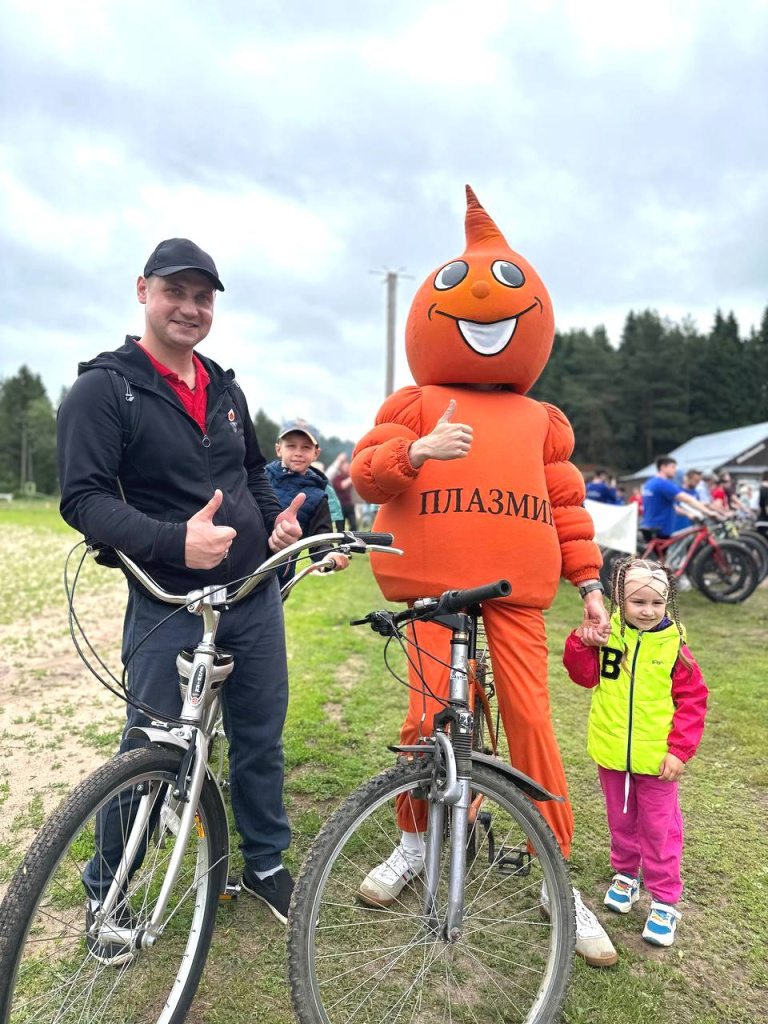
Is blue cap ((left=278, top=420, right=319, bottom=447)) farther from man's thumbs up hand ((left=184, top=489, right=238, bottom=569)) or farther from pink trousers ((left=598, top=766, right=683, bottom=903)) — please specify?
pink trousers ((left=598, top=766, right=683, bottom=903))

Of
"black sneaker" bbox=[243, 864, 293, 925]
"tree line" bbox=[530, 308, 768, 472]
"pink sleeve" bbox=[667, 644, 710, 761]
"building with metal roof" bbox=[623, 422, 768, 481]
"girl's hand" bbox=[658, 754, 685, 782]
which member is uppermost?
"tree line" bbox=[530, 308, 768, 472]

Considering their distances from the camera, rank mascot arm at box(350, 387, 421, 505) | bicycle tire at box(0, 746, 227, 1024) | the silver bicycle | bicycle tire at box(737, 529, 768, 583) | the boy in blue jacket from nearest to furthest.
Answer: bicycle tire at box(0, 746, 227, 1024) < the silver bicycle < mascot arm at box(350, 387, 421, 505) < the boy in blue jacket < bicycle tire at box(737, 529, 768, 583)

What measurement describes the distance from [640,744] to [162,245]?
2155 mm

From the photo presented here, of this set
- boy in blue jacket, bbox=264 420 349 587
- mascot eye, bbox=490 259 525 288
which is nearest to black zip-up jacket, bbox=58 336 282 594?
mascot eye, bbox=490 259 525 288

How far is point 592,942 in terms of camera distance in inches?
82.1

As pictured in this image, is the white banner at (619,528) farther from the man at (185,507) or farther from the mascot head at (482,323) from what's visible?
the man at (185,507)

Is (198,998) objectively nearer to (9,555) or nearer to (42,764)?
(42,764)

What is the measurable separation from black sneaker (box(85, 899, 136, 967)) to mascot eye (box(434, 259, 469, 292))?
214 cm

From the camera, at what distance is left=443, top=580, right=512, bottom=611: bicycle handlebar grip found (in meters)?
1.61

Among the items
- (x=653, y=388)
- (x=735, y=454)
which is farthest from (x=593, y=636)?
(x=653, y=388)

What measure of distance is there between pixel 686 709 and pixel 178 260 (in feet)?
6.93

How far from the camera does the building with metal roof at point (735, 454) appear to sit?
24.1 metres

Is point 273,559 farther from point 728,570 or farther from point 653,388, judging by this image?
point 653,388

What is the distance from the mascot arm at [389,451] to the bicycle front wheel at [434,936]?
0.87 m
